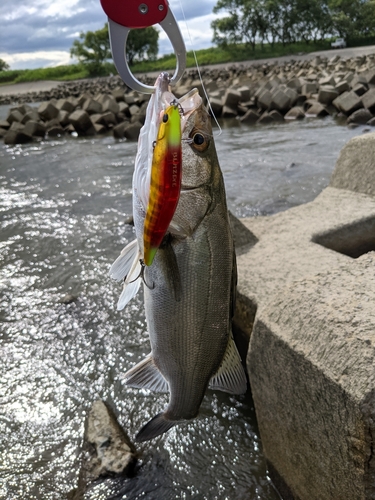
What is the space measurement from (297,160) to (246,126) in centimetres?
541

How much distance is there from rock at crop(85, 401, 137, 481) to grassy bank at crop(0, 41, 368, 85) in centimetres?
4716

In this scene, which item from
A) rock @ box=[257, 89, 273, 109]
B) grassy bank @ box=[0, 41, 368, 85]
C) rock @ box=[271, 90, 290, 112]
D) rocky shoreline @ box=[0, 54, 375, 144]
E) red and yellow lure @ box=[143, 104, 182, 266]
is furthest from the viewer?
grassy bank @ box=[0, 41, 368, 85]

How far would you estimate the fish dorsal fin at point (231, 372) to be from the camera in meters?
1.86

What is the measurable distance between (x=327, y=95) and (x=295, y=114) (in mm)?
1232

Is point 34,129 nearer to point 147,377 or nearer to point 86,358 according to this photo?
point 86,358

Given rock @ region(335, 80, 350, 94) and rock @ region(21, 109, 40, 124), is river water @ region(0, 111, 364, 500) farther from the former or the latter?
rock @ region(21, 109, 40, 124)

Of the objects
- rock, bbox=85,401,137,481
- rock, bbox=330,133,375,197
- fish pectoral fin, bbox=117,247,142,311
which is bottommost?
rock, bbox=85,401,137,481

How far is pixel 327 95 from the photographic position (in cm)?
1561

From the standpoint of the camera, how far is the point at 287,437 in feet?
7.53

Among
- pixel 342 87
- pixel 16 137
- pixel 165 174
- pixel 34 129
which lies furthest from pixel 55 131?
pixel 165 174

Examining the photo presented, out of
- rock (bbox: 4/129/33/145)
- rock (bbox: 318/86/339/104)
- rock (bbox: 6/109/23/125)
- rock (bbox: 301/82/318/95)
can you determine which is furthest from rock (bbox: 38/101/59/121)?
rock (bbox: 318/86/339/104)

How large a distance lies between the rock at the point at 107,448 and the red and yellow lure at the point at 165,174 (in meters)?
1.98

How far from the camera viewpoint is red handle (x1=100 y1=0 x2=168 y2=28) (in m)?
1.63

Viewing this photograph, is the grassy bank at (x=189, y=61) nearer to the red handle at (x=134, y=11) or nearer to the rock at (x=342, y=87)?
the rock at (x=342, y=87)
